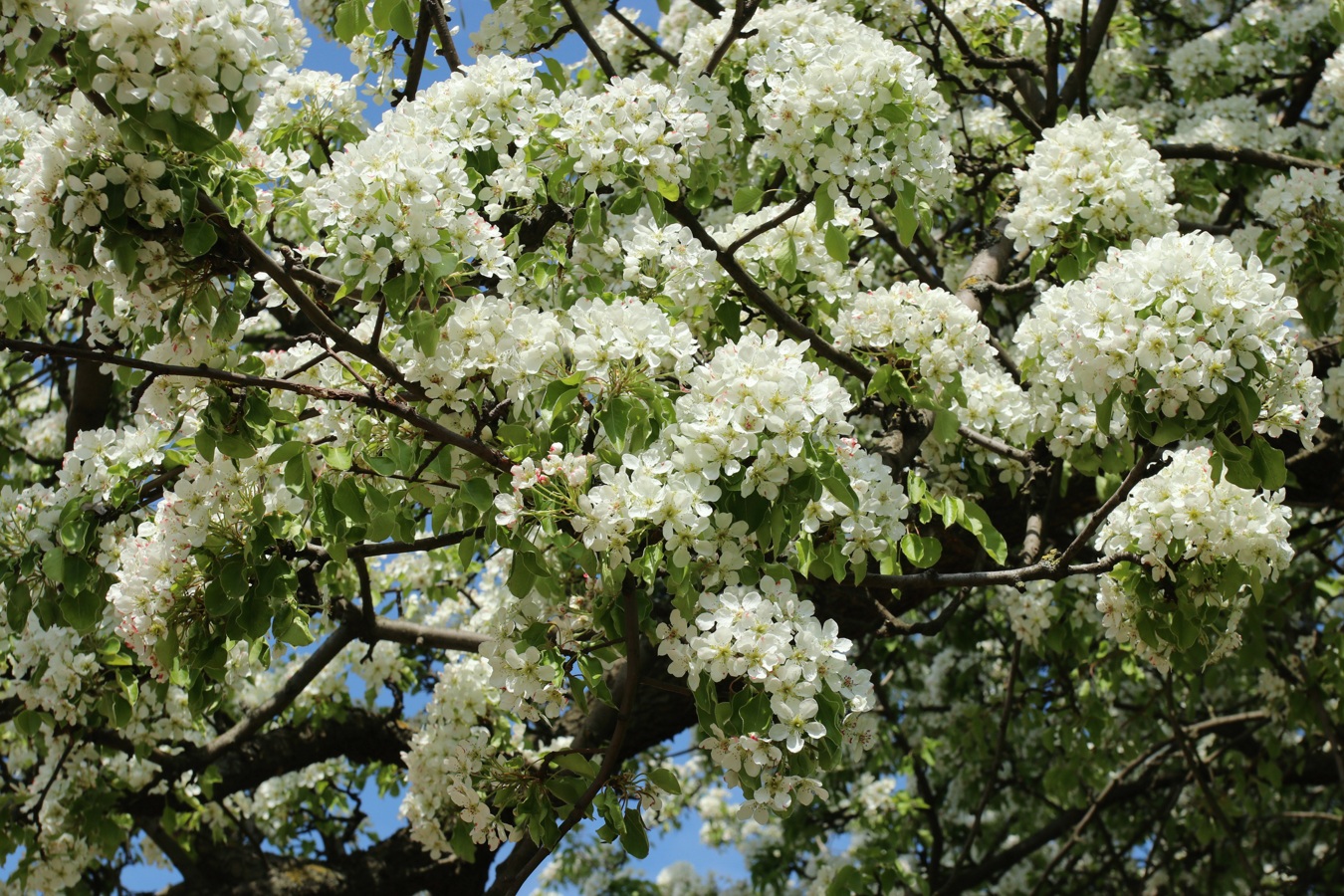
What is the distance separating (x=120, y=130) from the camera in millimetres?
2275

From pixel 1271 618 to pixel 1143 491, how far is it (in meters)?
2.73

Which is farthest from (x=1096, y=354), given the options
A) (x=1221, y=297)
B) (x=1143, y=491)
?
(x=1143, y=491)

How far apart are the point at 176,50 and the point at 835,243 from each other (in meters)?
1.64

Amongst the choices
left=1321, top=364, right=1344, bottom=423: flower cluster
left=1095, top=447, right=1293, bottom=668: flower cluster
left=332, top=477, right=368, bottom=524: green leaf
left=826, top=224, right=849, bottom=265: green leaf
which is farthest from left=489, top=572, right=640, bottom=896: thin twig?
left=1321, top=364, right=1344, bottom=423: flower cluster

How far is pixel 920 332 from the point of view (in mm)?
3223

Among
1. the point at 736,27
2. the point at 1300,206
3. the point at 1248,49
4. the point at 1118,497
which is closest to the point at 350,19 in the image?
the point at 736,27

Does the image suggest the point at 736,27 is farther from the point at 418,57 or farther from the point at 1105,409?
the point at 1105,409

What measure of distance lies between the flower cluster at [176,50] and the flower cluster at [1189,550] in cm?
224

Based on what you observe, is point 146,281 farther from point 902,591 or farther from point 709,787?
point 709,787

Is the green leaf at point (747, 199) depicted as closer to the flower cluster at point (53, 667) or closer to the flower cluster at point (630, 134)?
the flower cluster at point (630, 134)

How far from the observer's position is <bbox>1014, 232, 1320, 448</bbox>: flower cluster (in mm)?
2525

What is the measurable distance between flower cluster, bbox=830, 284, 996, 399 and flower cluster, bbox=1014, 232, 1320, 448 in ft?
1.77

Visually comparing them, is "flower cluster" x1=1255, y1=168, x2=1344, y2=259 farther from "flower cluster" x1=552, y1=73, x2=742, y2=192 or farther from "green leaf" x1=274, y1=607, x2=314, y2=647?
"green leaf" x1=274, y1=607, x2=314, y2=647

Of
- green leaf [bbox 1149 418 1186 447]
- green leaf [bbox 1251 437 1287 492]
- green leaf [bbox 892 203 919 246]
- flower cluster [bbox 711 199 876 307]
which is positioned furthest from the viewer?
flower cluster [bbox 711 199 876 307]
